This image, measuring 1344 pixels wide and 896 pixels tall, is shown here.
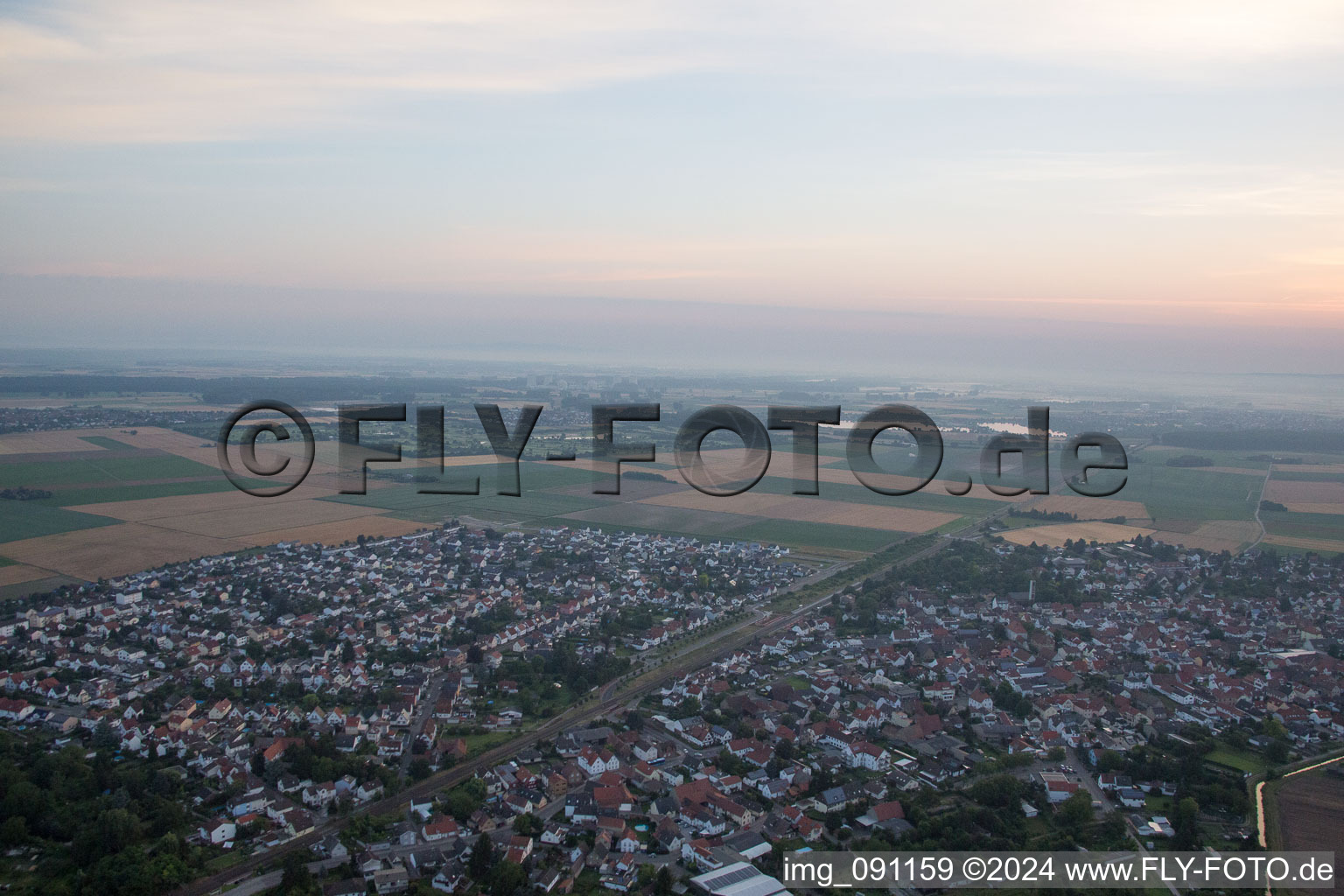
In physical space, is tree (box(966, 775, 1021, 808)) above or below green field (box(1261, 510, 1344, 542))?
below

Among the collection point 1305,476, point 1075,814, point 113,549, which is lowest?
point 1075,814

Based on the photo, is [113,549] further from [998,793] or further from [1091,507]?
[1091,507]

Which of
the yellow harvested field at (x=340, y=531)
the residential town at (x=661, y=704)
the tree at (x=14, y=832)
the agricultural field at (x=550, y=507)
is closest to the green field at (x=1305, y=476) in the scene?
the agricultural field at (x=550, y=507)

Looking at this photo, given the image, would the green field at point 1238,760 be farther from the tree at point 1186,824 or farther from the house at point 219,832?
the house at point 219,832

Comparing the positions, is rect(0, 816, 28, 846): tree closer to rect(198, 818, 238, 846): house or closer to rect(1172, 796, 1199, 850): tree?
rect(198, 818, 238, 846): house

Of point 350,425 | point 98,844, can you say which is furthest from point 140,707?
point 350,425

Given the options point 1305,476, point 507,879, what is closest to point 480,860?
point 507,879

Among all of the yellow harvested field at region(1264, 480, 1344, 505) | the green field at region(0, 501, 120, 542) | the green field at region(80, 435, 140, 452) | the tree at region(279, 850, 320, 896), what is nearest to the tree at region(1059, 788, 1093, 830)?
the tree at region(279, 850, 320, 896)
